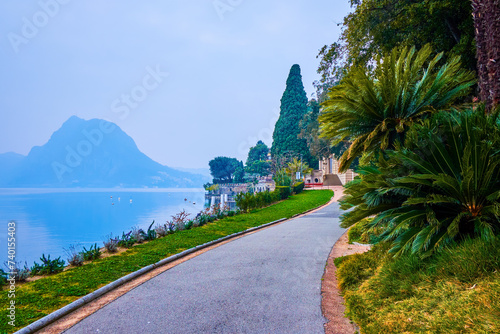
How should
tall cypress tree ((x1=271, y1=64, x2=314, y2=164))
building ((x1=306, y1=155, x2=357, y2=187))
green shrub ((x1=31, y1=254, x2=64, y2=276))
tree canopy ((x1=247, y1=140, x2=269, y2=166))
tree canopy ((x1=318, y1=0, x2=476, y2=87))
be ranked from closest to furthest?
green shrub ((x1=31, y1=254, x2=64, y2=276))
tree canopy ((x1=318, y1=0, x2=476, y2=87))
building ((x1=306, y1=155, x2=357, y2=187))
tall cypress tree ((x1=271, y1=64, x2=314, y2=164))
tree canopy ((x1=247, y1=140, x2=269, y2=166))

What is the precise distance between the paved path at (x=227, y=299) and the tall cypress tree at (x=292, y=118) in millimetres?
55846

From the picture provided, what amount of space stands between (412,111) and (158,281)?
7365mm

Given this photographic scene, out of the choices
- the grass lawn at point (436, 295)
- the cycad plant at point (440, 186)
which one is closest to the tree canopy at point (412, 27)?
the cycad plant at point (440, 186)

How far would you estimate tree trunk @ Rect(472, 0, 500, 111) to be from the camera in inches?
221

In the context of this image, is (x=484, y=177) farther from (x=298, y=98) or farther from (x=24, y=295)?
(x=298, y=98)

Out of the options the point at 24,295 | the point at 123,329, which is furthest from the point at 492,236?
the point at 24,295

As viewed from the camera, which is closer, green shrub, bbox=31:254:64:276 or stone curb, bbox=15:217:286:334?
stone curb, bbox=15:217:286:334

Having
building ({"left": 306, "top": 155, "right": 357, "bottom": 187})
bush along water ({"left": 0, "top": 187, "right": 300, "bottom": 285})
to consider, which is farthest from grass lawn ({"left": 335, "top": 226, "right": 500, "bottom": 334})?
building ({"left": 306, "top": 155, "right": 357, "bottom": 187})

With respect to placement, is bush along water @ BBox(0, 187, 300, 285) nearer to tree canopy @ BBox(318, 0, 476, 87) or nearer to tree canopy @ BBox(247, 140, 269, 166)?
tree canopy @ BBox(318, 0, 476, 87)

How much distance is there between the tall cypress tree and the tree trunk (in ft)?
186

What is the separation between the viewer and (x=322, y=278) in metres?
6.58

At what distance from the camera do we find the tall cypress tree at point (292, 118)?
6378 centimetres

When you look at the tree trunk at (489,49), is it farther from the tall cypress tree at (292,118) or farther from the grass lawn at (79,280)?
the tall cypress tree at (292,118)

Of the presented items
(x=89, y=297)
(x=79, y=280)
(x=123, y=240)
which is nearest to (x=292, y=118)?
(x=123, y=240)
